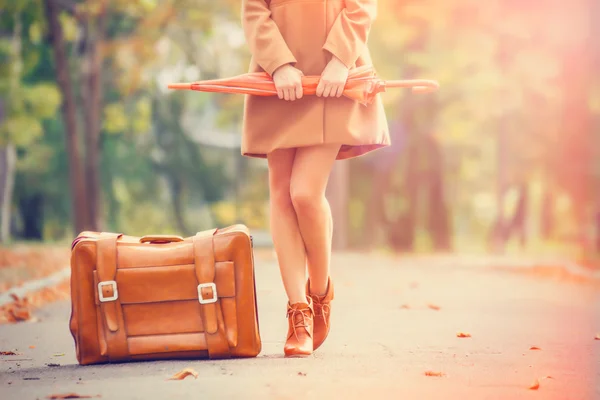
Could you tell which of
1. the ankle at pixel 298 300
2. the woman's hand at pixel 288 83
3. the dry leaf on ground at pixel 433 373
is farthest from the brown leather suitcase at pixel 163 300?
the dry leaf on ground at pixel 433 373

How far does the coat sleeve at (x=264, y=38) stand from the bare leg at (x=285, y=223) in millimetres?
472

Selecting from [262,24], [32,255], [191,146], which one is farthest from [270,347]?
[191,146]

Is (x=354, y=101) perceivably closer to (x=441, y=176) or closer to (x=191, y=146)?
(x=441, y=176)

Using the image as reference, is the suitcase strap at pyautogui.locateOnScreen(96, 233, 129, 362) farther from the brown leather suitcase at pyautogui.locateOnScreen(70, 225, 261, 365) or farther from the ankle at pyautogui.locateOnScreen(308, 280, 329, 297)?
the ankle at pyautogui.locateOnScreen(308, 280, 329, 297)

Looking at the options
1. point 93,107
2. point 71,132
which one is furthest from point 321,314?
point 93,107

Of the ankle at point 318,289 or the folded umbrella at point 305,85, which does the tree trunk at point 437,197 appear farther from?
the folded umbrella at point 305,85

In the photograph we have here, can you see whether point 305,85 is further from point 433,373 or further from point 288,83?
point 433,373

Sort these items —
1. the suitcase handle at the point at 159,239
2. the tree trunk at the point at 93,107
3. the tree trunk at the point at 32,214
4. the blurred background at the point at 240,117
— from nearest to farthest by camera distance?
the suitcase handle at the point at 159,239 < the blurred background at the point at 240,117 < the tree trunk at the point at 93,107 < the tree trunk at the point at 32,214

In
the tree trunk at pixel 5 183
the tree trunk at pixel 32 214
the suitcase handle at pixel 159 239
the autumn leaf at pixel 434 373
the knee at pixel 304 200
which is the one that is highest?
the knee at pixel 304 200

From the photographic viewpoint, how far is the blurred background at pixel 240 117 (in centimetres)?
1831

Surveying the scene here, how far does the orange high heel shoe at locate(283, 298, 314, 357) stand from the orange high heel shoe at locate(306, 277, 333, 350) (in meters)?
0.14

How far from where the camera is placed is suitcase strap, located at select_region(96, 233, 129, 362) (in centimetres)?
494

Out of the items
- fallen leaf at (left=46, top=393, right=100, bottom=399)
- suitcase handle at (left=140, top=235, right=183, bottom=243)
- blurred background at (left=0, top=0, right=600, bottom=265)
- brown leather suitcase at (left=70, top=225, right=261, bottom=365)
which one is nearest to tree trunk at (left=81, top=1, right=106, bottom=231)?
blurred background at (left=0, top=0, right=600, bottom=265)

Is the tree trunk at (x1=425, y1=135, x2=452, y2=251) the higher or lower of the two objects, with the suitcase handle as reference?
lower
